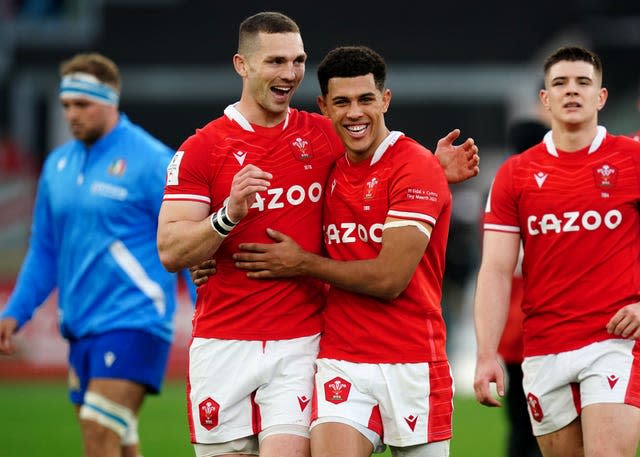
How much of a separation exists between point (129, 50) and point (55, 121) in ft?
6.22

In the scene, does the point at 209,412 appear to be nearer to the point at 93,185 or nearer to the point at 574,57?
the point at 93,185

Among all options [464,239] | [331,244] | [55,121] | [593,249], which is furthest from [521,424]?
[55,121]

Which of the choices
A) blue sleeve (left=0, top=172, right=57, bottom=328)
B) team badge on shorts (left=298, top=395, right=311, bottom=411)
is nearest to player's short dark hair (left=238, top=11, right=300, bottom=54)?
team badge on shorts (left=298, top=395, right=311, bottom=411)

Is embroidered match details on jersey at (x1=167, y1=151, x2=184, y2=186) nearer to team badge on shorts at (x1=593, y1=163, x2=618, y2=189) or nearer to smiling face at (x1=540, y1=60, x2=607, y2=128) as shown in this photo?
smiling face at (x1=540, y1=60, x2=607, y2=128)

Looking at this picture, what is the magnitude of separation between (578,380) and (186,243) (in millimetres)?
1864

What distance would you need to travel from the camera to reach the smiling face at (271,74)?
17.7 ft

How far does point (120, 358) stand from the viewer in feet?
21.9

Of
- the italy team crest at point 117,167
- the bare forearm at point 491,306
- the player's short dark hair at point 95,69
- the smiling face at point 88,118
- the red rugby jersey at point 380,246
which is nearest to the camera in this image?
the red rugby jersey at point 380,246

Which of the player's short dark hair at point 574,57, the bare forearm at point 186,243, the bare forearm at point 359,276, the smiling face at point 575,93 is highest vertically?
the player's short dark hair at point 574,57

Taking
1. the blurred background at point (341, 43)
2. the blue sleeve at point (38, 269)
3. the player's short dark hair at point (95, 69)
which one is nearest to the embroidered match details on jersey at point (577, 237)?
the player's short dark hair at point (95, 69)

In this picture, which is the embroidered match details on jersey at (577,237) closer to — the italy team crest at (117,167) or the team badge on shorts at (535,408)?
the team badge on shorts at (535,408)

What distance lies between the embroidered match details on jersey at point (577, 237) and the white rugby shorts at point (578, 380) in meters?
0.06

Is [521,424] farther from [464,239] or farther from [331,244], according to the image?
[464,239]

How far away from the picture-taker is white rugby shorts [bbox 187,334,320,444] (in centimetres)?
521
